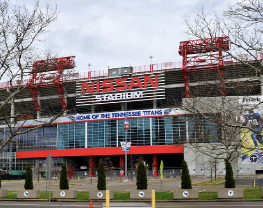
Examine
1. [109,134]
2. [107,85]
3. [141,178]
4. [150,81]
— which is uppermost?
[150,81]

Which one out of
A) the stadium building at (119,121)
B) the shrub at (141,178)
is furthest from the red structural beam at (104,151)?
the shrub at (141,178)

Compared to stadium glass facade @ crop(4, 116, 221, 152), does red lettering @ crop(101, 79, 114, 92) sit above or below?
above

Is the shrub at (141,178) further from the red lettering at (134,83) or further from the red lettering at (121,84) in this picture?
the red lettering at (121,84)

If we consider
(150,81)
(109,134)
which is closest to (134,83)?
(150,81)

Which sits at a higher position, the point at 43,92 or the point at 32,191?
the point at 43,92

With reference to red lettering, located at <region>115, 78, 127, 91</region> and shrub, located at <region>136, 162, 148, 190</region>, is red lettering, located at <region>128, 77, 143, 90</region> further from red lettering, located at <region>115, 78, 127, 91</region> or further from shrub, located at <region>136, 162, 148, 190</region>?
shrub, located at <region>136, 162, 148, 190</region>

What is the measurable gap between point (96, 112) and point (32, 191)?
2256 inches

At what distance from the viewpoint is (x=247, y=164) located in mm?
63875

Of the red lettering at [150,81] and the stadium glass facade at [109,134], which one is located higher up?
the red lettering at [150,81]

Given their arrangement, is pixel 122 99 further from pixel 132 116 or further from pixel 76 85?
pixel 76 85

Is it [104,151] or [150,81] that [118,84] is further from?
[104,151]

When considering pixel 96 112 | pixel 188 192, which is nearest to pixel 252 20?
pixel 188 192

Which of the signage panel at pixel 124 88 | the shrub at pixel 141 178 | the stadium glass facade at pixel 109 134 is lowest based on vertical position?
the shrub at pixel 141 178

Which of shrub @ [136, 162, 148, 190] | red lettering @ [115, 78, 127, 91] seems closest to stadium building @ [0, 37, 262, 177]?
red lettering @ [115, 78, 127, 91]
